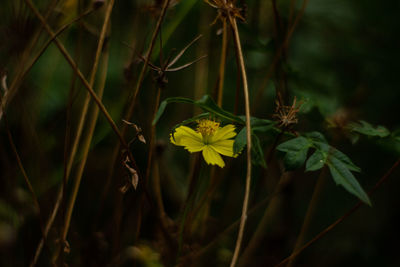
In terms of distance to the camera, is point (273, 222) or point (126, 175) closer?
point (126, 175)

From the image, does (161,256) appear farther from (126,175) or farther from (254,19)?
(254,19)

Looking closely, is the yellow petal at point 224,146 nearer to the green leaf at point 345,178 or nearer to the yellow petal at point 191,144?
the yellow petal at point 191,144

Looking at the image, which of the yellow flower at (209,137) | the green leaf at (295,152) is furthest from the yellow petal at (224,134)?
the green leaf at (295,152)

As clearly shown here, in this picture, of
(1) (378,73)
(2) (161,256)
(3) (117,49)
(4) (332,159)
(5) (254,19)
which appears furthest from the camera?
(3) (117,49)

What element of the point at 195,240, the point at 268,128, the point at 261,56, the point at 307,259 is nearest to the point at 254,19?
the point at 261,56

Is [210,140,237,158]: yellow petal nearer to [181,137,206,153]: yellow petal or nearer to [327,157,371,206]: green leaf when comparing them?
[181,137,206,153]: yellow petal

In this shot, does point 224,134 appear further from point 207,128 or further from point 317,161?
point 317,161
